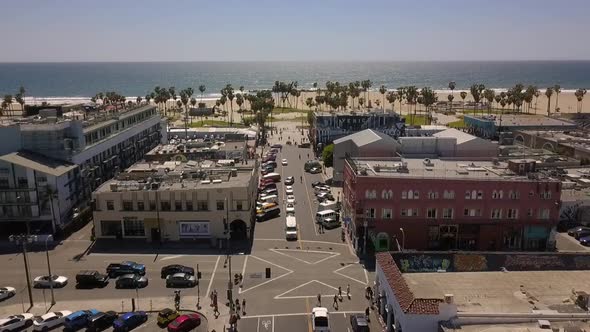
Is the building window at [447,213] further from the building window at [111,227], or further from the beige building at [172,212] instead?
the building window at [111,227]

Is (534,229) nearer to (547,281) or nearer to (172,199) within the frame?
(547,281)

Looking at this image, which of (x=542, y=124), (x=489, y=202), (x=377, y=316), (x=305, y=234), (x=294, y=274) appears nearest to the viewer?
(x=377, y=316)

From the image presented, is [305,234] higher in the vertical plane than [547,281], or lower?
lower

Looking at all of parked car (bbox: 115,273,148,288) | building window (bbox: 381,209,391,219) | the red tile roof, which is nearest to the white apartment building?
parked car (bbox: 115,273,148,288)

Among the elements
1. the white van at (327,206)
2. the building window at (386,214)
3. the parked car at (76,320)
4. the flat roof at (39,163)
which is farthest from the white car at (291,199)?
the parked car at (76,320)

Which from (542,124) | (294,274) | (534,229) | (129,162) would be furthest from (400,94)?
(294,274)

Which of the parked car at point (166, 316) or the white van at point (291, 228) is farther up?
the white van at point (291, 228)
